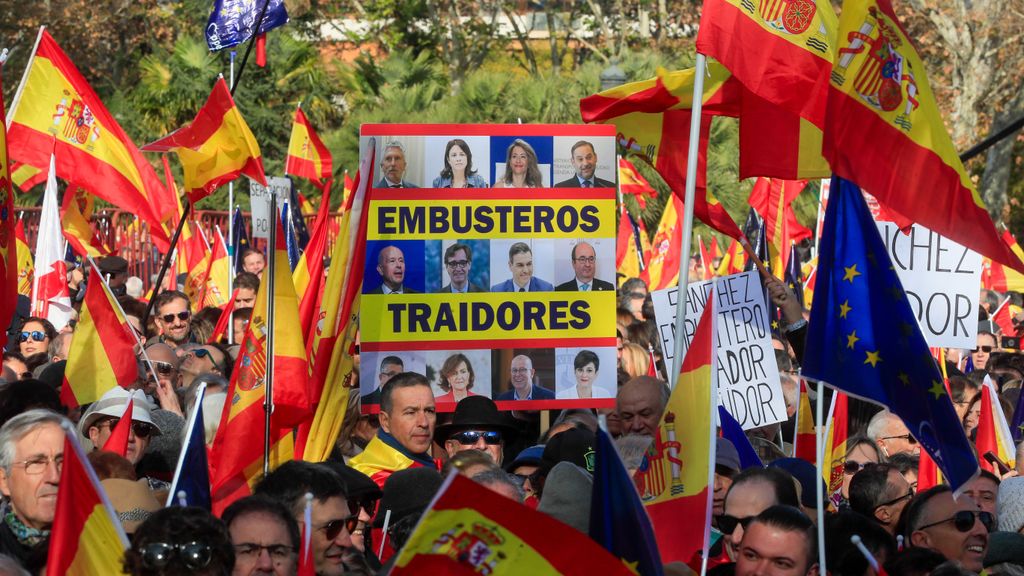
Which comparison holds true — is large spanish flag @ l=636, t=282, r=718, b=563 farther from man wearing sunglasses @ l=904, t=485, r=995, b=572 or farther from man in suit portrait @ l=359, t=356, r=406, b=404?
man in suit portrait @ l=359, t=356, r=406, b=404

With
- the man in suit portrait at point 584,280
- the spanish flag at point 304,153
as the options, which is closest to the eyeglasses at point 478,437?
the man in suit portrait at point 584,280

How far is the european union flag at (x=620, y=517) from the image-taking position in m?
3.92

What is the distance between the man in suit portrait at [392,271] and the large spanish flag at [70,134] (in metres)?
2.86

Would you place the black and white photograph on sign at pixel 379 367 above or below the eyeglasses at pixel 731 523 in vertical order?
above

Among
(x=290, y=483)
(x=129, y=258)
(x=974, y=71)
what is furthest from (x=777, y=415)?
(x=974, y=71)

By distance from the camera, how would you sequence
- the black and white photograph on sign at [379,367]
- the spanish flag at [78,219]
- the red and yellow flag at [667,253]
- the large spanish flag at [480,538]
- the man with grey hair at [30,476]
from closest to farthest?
the large spanish flag at [480,538] → the man with grey hair at [30,476] → the black and white photograph on sign at [379,367] → the spanish flag at [78,219] → the red and yellow flag at [667,253]

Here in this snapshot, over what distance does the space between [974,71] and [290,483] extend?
90.0 feet

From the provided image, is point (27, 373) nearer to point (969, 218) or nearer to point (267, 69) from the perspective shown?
point (969, 218)

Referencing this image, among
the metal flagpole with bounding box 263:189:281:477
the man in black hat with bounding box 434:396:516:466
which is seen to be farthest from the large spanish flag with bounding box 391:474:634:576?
the man in black hat with bounding box 434:396:516:466

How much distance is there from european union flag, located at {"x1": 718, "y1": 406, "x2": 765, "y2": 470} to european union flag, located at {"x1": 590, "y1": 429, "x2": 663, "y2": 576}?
2630mm

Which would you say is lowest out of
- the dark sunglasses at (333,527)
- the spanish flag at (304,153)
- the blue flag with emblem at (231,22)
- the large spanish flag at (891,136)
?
the dark sunglasses at (333,527)

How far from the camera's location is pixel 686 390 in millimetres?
5566

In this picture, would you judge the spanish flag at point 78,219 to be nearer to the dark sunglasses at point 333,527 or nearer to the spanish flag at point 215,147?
the spanish flag at point 215,147

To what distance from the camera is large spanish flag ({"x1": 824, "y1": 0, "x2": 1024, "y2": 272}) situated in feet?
19.5
